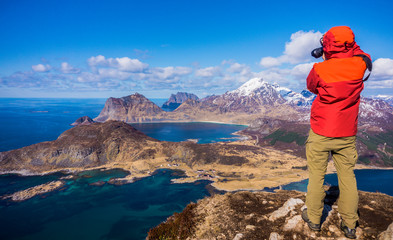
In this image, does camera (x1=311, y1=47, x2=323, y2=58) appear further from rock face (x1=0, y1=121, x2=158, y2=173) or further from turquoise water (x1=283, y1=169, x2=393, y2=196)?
rock face (x1=0, y1=121, x2=158, y2=173)

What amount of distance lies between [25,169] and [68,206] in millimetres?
40932

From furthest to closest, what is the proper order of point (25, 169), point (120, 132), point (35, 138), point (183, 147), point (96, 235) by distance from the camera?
1. point (35, 138)
2. point (120, 132)
3. point (183, 147)
4. point (25, 169)
5. point (96, 235)

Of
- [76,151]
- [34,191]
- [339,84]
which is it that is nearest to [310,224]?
[339,84]

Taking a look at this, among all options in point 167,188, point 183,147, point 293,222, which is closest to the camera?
point 293,222

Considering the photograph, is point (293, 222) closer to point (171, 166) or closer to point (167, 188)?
point (167, 188)

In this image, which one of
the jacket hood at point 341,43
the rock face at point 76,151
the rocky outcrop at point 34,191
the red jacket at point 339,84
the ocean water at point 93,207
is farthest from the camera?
the rock face at point 76,151

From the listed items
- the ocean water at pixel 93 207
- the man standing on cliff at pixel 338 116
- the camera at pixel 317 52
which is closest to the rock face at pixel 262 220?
the man standing on cliff at pixel 338 116

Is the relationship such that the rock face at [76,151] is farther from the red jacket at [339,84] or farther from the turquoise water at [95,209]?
the red jacket at [339,84]

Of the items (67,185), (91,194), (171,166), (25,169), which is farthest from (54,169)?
(171,166)

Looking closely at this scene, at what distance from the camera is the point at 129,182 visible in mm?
68062

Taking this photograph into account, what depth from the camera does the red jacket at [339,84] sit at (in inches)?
166

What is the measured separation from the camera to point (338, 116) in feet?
14.0

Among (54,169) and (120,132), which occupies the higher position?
(120,132)

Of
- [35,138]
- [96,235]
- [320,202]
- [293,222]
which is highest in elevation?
[320,202]
